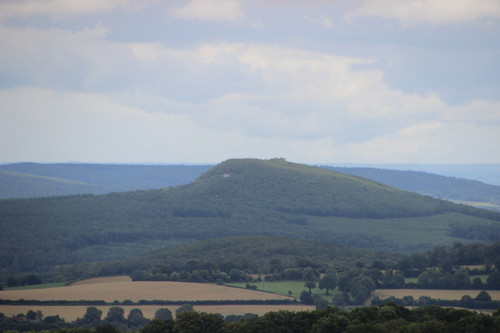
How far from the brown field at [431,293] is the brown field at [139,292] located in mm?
15653

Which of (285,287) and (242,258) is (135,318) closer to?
(285,287)

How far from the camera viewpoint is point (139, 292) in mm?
107250

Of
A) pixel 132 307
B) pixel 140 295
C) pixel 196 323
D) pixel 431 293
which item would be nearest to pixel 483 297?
pixel 431 293

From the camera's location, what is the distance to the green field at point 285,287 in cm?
11199

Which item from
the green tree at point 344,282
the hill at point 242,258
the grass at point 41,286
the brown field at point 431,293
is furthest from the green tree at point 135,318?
the hill at point 242,258

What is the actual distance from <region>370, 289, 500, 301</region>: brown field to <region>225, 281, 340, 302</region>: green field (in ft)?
27.2

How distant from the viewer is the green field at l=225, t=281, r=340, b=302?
11199 centimetres

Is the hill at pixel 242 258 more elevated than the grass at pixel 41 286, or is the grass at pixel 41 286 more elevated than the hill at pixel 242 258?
the hill at pixel 242 258

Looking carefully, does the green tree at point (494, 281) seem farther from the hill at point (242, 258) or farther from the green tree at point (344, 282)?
the hill at point (242, 258)

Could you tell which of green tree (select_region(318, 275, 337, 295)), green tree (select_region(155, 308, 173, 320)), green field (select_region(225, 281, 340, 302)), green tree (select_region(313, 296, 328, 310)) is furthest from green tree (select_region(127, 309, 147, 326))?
green tree (select_region(318, 275, 337, 295))

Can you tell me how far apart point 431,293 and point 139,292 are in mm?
45551

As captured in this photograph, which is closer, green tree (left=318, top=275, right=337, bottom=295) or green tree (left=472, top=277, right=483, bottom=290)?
green tree (left=472, top=277, right=483, bottom=290)

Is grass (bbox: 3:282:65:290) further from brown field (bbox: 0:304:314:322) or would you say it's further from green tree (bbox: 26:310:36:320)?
green tree (bbox: 26:310:36:320)

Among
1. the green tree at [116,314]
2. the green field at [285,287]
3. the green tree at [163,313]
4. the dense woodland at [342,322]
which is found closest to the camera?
the dense woodland at [342,322]
